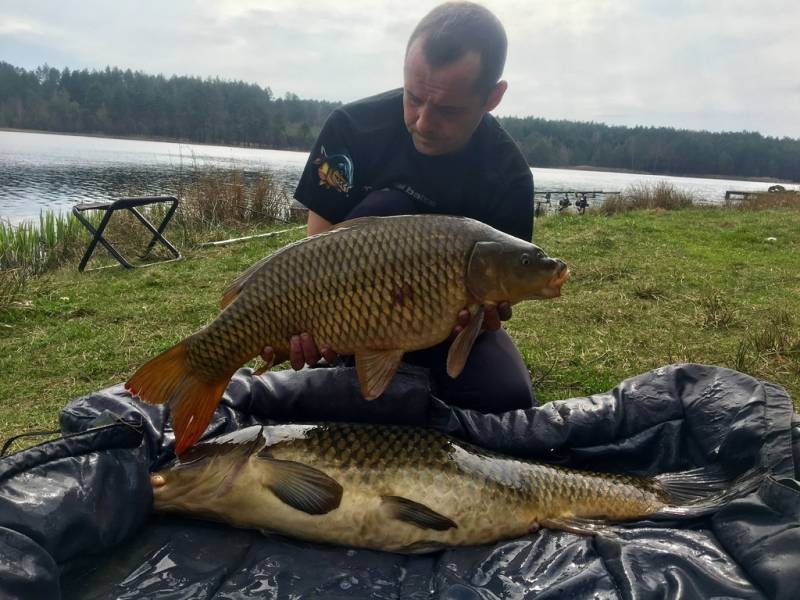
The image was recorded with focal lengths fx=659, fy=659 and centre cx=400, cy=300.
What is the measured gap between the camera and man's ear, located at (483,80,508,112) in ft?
5.86

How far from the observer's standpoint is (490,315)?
1512 mm

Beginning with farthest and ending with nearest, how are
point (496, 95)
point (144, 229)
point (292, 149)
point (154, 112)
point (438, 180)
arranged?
point (154, 112)
point (292, 149)
point (144, 229)
point (438, 180)
point (496, 95)

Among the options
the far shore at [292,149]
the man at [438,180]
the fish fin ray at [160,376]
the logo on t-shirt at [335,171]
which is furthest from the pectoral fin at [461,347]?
the far shore at [292,149]

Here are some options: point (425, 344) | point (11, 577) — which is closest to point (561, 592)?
point (425, 344)

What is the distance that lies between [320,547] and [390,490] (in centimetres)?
18

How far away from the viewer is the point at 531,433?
169 cm

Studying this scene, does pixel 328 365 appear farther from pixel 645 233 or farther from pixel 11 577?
pixel 645 233

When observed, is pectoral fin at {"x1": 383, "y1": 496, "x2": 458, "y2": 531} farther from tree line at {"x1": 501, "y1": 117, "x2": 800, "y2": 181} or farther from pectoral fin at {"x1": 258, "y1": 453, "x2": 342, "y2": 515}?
tree line at {"x1": 501, "y1": 117, "x2": 800, "y2": 181}

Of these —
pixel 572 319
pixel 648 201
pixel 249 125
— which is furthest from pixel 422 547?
pixel 249 125

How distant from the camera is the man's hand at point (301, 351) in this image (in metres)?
1.41

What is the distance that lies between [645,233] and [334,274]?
6.17 meters

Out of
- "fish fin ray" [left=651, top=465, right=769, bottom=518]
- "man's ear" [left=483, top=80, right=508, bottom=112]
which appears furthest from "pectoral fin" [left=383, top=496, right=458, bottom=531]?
"man's ear" [left=483, top=80, right=508, bottom=112]

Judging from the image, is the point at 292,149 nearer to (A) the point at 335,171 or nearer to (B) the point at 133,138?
(B) the point at 133,138

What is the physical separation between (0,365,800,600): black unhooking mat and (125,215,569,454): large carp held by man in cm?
17
